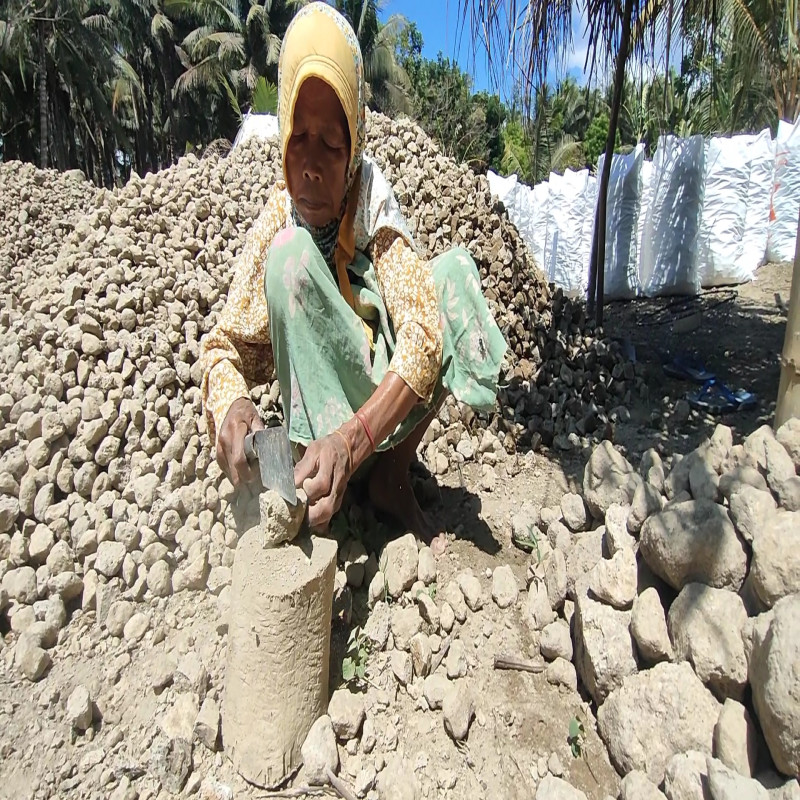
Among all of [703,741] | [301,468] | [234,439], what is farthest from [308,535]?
[703,741]

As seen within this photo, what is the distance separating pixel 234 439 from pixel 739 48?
7.71m

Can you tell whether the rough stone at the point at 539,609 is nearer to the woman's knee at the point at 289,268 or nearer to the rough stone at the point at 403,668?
the rough stone at the point at 403,668

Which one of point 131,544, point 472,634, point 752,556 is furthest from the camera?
point 131,544

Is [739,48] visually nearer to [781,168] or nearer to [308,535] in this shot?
[781,168]

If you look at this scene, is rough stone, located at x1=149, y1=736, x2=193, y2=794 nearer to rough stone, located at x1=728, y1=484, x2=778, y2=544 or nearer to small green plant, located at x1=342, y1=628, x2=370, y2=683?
small green plant, located at x1=342, y1=628, x2=370, y2=683

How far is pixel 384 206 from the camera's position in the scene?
1.57 metres

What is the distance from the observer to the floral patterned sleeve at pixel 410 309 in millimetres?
1393

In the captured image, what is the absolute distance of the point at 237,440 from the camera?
138 cm

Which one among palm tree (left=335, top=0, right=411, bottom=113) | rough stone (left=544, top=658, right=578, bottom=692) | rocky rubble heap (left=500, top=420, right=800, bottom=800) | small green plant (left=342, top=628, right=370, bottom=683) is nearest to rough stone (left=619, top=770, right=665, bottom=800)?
rocky rubble heap (left=500, top=420, right=800, bottom=800)

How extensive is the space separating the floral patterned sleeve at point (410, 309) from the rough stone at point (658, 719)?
0.76 meters

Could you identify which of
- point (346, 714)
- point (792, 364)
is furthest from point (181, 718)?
point (792, 364)

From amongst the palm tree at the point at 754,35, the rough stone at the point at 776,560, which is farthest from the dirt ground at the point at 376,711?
the palm tree at the point at 754,35

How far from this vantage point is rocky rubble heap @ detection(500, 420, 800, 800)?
3.13 ft

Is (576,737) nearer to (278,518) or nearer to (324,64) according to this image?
(278,518)
